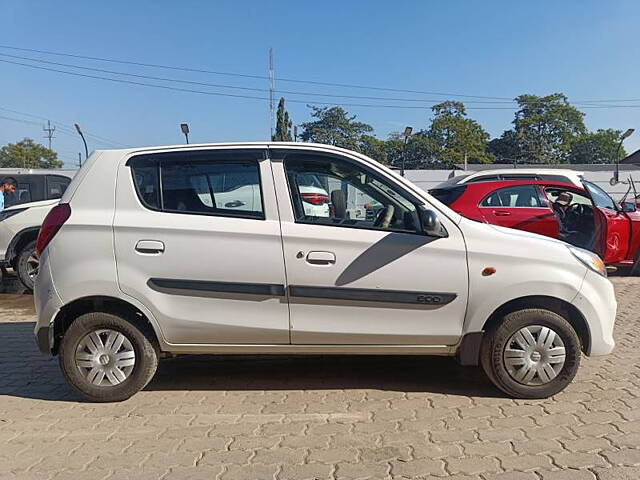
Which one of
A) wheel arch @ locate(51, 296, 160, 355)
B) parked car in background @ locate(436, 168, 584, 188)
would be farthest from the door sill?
parked car in background @ locate(436, 168, 584, 188)

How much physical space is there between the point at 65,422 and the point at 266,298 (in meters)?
1.63

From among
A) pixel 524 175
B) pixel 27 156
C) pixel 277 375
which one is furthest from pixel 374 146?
pixel 277 375

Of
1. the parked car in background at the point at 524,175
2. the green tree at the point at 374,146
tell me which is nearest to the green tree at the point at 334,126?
the green tree at the point at 374,146

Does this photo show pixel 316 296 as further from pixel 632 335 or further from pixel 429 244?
pixel 632 335

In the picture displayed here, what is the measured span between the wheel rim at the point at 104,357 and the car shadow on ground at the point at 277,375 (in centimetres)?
39

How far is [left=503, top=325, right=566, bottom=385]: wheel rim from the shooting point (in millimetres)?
3527

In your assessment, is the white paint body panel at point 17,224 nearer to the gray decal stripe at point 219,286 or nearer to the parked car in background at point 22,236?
the parked car in background at point 22,236

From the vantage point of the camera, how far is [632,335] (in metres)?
5.20

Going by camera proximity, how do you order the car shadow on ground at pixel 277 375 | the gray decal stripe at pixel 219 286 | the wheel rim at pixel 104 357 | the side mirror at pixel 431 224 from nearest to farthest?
the side mirror at pixel 431 224 → the gray decal stripe at pixel 219 286 → the wheel rim at pixel 104 357 → the car shadow on ground at pixel 277 375

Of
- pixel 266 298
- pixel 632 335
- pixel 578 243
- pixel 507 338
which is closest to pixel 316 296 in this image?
pixel 266 298

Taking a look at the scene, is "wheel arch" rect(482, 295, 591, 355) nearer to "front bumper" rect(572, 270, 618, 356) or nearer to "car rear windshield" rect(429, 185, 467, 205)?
"front bumper" rect(572, 270, 618, 356)

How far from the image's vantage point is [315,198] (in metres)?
3.63

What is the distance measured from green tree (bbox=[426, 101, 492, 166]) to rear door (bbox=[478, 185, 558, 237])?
2583 inches

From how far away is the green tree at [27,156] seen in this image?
6825cm
